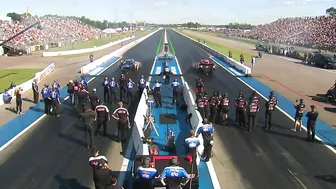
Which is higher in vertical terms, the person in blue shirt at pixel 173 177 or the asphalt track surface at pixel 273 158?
the person in blue shirt at pixel 173 177

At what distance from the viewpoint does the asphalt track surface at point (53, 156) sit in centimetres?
1009

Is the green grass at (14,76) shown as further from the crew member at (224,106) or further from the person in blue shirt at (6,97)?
the crew member at (224,106)

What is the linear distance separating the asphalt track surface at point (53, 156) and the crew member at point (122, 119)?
404 mm

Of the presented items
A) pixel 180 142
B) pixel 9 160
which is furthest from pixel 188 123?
pixel 9 160

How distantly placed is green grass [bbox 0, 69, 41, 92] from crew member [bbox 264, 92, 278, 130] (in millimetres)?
19631

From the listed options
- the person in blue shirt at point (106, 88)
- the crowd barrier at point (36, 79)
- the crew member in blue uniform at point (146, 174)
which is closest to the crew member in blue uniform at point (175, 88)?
the person in blue shirt at point (106, 88)

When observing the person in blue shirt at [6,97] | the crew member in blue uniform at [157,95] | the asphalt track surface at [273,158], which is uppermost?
the crew member in blue uniform at [157,95]

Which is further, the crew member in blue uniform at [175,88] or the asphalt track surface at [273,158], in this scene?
the crew member in blue uniform at [175,88]

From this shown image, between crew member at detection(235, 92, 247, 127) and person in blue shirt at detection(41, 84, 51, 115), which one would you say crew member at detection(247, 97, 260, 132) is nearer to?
crew member at detection(235, 92, 247, 127)

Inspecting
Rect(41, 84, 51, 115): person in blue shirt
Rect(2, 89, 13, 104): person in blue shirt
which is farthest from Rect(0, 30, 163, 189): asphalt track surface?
Rect(2, 89, 13, 104): person in blue shirt

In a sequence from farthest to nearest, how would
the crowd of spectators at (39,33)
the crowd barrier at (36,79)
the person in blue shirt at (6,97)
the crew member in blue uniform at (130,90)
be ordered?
the crowd of spectators at (39,33) → the crowd barrier at (36,79) → the person in blue shirt at (6,97) → the crew member in blue uniform at (130,90)

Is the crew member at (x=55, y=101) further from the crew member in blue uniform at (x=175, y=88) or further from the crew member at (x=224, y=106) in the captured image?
the crew member at (x=224, y=106)

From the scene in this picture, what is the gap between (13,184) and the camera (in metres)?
9.88

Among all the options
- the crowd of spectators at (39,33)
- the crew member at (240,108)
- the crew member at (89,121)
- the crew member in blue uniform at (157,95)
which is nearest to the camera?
the crew member at (89,121)
